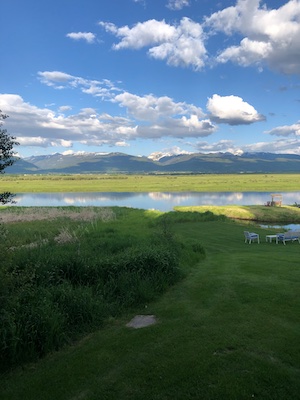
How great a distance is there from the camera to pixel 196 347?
669 centimetres

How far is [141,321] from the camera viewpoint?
8453mm

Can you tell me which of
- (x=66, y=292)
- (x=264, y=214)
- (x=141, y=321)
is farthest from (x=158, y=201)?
(x=141, y=321)

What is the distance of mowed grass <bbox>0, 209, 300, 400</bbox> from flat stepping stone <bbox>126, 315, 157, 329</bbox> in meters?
0.20

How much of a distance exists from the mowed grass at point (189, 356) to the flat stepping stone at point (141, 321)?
0.64ft

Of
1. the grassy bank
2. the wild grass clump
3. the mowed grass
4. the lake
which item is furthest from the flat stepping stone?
the lake

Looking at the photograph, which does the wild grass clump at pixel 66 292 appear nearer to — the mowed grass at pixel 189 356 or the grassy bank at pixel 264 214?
the mowed grass at pixel 189 356

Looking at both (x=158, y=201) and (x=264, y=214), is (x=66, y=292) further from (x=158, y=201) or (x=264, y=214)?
(x=158, y=201)

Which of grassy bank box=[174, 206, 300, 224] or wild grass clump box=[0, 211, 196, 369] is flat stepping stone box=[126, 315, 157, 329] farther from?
grassy bank box=[174, 206, 300, 224]

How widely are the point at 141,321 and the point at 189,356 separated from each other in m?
2.33

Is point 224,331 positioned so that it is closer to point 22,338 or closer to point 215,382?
point 215,382

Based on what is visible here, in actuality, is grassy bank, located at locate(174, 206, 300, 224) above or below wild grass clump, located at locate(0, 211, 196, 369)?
below

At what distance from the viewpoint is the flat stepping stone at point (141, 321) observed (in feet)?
26.9

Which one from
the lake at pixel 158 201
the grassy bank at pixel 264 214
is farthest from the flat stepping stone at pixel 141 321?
the lake at pixel 158 201

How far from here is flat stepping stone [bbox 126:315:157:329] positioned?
8.18 m
